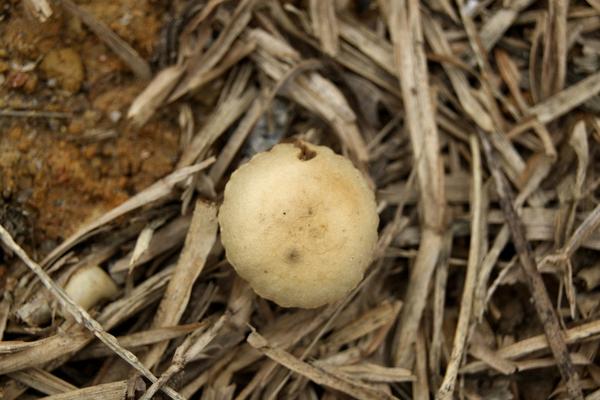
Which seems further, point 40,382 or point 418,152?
point 418,152

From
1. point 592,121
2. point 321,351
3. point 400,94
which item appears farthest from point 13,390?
point 592,121

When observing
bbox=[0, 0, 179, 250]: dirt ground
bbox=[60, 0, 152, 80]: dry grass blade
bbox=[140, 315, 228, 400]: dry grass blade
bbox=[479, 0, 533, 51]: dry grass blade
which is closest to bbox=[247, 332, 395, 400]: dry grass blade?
bbox=[140, 315, 228, 400]: dry grass blade

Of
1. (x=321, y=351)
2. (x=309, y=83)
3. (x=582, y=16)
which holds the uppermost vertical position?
(x=309, y=83)

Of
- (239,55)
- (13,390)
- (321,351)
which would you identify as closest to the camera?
(13,390)

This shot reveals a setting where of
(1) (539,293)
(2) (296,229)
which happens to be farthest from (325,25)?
(1) (539,293)

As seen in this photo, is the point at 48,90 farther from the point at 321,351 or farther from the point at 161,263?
the point at 321,351

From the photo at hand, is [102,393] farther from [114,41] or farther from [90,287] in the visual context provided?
[114,41]

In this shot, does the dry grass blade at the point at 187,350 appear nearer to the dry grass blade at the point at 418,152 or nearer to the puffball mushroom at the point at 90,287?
the puffball mushroom at the point at 90,287
